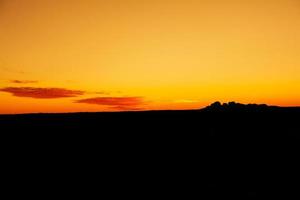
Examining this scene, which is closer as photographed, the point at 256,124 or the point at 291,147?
the point at 291,147

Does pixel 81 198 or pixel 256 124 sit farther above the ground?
pixel 256 124

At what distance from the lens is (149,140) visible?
2486cm

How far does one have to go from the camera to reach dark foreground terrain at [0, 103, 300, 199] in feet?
53.6

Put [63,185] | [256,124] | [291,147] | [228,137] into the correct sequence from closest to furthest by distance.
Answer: [63,185] → [291,147] → [228,137] → [256,124]

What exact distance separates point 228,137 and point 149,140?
4.86 meters

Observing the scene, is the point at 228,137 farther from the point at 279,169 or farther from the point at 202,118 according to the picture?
the point at 202,118

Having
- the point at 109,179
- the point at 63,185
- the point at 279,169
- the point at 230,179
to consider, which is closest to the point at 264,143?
the point at 279,169

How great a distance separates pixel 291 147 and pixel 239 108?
53.7ft

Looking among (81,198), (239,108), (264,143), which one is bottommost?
(81,198)

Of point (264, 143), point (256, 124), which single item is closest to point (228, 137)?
point (264, 143)

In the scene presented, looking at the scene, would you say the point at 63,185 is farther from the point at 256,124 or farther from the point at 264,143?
the point at 256,124

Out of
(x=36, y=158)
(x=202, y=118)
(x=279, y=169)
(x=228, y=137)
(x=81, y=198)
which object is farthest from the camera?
(x=202, y=118)

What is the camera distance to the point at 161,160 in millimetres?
20344

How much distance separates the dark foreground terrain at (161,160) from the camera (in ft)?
53.6
